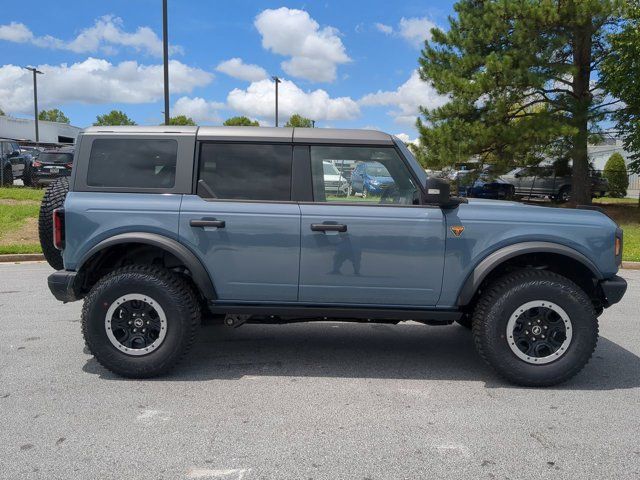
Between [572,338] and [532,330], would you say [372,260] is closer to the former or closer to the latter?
[532,330]

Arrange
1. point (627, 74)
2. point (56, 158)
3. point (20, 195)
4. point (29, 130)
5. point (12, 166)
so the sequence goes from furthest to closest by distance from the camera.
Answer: point (29, 130)
point (12, 166)
point (56, 158)
point (627, 74)
point (20, 195)

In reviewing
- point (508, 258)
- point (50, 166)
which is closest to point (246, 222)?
point (508, 258)

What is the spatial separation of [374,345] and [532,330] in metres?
1.55

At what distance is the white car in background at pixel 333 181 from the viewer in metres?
4.11

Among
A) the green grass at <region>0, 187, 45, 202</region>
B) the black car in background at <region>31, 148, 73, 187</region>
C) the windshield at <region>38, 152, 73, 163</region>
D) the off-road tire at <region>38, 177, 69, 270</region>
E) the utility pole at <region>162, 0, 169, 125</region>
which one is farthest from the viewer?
the windshield at <region>38, 152, 73, 163</region>

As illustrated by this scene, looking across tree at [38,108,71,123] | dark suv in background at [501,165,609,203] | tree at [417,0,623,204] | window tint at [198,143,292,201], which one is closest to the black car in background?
tree at [417,0,623,204]

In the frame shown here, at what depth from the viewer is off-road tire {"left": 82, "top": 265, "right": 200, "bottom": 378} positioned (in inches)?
157

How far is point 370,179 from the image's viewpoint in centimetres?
415

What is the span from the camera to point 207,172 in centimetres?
413

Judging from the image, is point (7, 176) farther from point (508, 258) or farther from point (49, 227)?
point (508, 258)

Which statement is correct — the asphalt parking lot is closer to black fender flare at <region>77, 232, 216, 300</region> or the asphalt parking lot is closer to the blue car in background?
black fender flare at <region>77, 232, 216, 300</region>

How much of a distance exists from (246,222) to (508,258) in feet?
6.26

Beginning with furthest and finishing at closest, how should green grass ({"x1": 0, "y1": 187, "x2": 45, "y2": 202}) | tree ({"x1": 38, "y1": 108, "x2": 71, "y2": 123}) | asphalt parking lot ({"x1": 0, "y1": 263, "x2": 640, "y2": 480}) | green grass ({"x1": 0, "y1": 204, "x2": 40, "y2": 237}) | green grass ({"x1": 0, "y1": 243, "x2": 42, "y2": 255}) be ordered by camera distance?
tree ({"x1": 38, "y1": 108, "x2": 71, "y2": 123}) → green grass ({"x1": 0, "y1": 187, "x2": 45, "y2": 202}) → green grass ({"x1": 0, "y1": 204, "x2": 40, "y2": 237}) → green grass ({"x1": 0, "y1": 243, "x2": 42, "y2": 255}) → asphalt parking lot ({"x1": 0, "y1": 263, "x2": 640, "y2": 480})

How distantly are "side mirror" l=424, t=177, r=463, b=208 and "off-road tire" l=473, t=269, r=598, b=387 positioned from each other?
0.75 m
